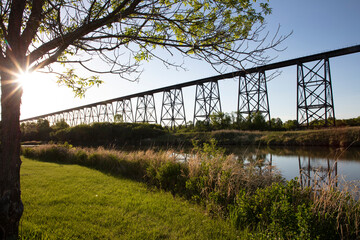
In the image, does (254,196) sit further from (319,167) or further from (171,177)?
(171,177)

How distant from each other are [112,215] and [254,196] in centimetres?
197

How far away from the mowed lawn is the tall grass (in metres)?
0.28

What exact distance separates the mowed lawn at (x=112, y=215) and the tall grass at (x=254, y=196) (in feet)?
0.93

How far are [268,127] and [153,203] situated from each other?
17627 mm

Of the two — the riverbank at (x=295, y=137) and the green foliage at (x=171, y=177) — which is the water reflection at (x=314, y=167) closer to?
the green foliage at (x=171, y=177)

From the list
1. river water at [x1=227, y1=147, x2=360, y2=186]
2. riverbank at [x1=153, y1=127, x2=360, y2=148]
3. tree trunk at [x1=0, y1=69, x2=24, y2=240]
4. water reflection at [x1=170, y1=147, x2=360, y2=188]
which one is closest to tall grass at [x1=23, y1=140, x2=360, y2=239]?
water reflection at [x1=170, y1=147, x2=360, y2=188]

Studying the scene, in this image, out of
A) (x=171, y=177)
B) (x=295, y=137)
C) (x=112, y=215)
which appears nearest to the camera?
(x=112, y=215)

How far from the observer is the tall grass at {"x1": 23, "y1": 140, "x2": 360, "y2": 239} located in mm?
1895

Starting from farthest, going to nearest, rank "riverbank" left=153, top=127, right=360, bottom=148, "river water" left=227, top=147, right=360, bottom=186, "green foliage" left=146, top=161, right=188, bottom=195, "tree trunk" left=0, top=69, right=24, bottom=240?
"riverbank" left=153, top=127, right=360, bottom=148 → "green foliage" left=146, top=161, right=188, bottom=195 → "river water" left=227, top=147, right=360, bottom=186 → "tree trunk" left=0, top=69, right=24, bottom=240

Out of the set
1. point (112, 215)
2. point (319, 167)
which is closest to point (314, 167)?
point (319, 167)

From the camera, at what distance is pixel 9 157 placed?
183cm

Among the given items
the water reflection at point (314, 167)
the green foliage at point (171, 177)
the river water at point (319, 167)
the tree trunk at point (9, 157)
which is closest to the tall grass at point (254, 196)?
the green foliage at point (171, 177)

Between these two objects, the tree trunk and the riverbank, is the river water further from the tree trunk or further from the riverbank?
the tree trunk

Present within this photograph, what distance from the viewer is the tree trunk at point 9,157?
1.78m
